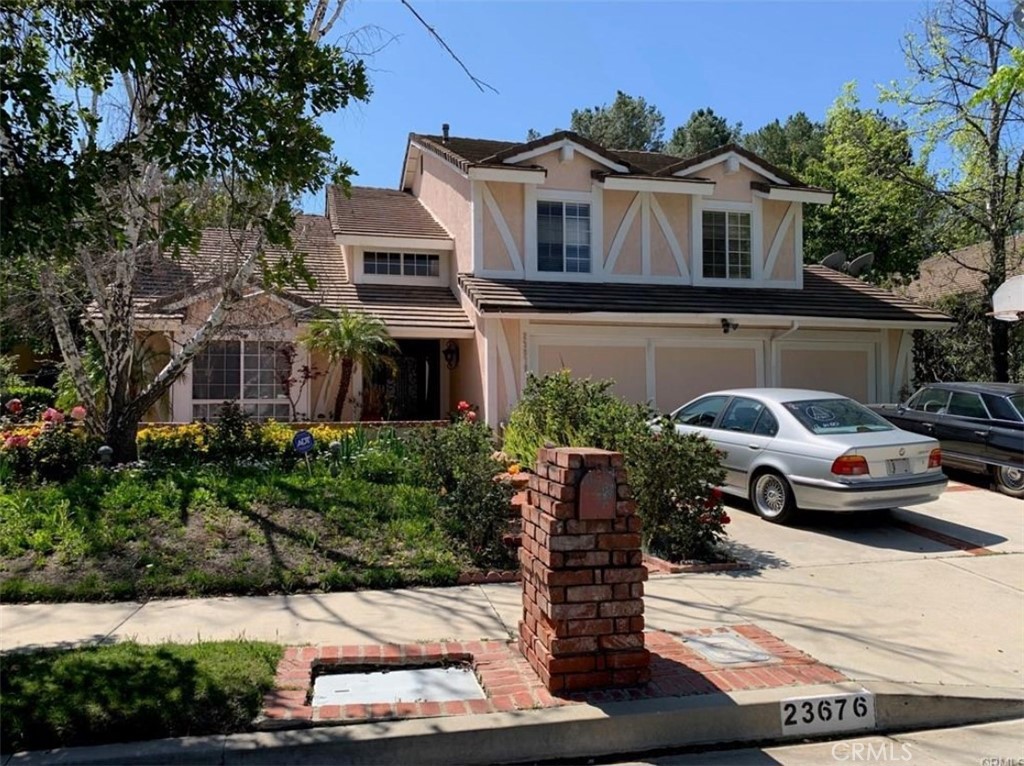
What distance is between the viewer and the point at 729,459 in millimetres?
9617

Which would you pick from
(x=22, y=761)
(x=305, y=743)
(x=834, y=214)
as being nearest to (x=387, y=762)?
(x=305, y=743)

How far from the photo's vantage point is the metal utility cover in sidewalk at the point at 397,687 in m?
4.09

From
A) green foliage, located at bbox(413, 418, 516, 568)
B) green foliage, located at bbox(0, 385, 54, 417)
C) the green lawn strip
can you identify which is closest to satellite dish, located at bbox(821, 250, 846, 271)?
green foliage, located at bbox(413, 418, 516, 568)

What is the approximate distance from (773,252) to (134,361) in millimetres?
13488

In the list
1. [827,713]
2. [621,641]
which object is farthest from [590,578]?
[827,713]

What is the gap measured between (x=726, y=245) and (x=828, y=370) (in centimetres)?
363

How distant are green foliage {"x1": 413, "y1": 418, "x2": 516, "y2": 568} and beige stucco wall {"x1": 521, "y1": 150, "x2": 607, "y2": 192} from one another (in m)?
8.74

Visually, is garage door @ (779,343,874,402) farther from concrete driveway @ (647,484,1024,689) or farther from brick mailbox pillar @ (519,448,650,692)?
brick mailbox pillar @ (519,448,650,692)

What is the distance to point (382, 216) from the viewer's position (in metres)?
17.6

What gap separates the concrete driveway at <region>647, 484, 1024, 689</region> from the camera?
16.4 feet

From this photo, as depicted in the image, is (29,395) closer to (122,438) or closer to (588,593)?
(122,438)

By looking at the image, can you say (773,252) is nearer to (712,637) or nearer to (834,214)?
(834,214)

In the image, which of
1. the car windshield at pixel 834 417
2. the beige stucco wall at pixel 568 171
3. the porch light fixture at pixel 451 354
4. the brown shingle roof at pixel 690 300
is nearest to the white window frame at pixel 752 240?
the brown shingle roof at pixel 690 300

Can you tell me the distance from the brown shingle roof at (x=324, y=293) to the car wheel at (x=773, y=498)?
7428mm
